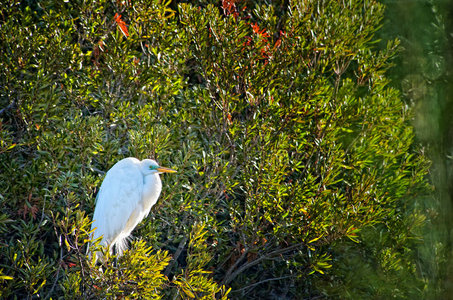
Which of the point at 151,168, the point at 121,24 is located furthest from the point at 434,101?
the point at 121,24

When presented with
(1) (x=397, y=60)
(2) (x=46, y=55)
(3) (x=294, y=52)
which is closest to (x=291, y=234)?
(3) (x=294, y=52)

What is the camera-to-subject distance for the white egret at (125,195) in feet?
11.0

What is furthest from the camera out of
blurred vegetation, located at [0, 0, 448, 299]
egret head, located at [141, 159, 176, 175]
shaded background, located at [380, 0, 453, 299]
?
blurred vegetation, located at [0, 0, 448, 299]

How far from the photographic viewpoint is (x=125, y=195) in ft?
11.5

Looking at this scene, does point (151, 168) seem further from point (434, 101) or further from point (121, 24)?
point (434, 101)

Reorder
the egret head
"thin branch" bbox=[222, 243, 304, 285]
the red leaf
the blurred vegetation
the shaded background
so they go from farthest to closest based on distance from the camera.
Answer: "thin branch" bbox=[222, 243, 304, 285]
the red leaf
the blurred vegetation
the egret head
the shaded background

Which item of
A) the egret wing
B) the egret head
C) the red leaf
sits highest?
the red leaf

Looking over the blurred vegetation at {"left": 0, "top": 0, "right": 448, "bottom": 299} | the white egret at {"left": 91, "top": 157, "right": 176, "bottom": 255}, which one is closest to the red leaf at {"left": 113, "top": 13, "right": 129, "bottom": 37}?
the blurred vegetation at {"left": 0, "top": 0, "right": 448, "bottom": 299}

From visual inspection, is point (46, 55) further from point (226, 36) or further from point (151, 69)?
point (226, 36)

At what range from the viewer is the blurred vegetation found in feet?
11.5

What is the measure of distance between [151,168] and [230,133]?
794mm

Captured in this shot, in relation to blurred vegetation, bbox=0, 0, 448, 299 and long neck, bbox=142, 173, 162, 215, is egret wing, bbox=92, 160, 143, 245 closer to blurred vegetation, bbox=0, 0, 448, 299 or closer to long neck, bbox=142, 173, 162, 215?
long neck, bbox=142, 173, 162, 215

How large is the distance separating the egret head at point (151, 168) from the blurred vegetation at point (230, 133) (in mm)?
179

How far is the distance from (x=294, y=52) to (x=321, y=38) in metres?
0.21
